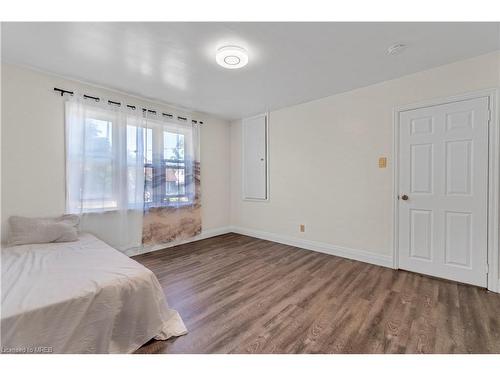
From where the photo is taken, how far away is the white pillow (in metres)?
2.28

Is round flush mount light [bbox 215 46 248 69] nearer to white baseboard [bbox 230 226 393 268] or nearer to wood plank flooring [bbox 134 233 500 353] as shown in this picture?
wood plank flooring [bbox 134 233 500 353]

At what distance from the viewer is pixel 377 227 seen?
2.93 meters

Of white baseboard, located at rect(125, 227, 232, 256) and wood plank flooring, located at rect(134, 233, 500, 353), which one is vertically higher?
white baseboard, located at rect(125, 227, 232, 256)

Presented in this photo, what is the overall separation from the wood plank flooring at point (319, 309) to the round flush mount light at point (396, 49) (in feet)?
7.95

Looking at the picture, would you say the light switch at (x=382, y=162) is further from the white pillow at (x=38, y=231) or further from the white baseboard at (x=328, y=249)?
the white pillow at (x=38, y=231)

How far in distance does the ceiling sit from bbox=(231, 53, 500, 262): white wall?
8.2 inches

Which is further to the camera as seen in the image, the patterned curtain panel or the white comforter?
the patterned curtain panel

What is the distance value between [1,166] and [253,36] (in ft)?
9.69

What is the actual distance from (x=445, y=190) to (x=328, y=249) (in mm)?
1662

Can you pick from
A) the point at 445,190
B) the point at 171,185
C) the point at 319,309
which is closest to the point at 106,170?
the point at 171,185

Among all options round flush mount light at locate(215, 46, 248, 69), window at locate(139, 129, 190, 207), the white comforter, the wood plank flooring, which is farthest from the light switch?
window at locate(139, 129, 190, 207)

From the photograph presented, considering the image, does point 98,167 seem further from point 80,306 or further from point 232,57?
point 232,57

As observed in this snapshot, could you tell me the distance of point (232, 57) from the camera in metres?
2.16
